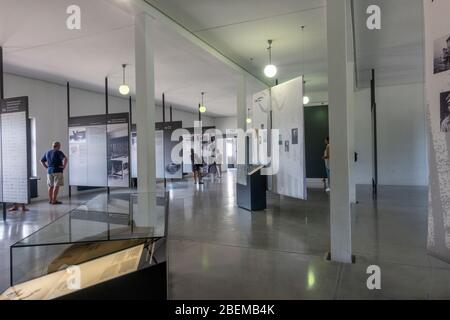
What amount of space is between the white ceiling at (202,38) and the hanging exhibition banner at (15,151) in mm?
1259

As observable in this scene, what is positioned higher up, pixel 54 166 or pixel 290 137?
pixel 290 137

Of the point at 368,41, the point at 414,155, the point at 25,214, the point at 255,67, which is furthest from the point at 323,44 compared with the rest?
the point at 25,214

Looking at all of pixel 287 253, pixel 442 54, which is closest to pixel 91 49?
pixel 287 253

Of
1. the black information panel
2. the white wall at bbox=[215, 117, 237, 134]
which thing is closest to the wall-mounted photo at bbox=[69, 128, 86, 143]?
the black information panel

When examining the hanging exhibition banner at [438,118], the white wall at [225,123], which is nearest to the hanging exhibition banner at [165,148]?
the white wall at [225,123]

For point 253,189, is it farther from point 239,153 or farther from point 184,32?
point 184,32

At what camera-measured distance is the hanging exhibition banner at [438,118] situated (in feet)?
6.38

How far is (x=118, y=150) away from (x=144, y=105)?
367 centimetres

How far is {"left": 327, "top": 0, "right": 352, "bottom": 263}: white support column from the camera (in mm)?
3463

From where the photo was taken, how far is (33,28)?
512 cm

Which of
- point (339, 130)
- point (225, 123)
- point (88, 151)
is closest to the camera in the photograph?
point (339, 130)

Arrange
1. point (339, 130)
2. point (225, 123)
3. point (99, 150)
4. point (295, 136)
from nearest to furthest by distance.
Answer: point (339, 130) < point (295, 136) < point (99, 150) < point (225, 123)

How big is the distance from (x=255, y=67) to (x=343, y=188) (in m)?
5.47

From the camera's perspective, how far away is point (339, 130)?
349 centimetres
